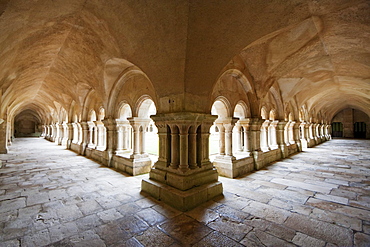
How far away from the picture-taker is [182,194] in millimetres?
3012

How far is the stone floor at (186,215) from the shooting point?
7.07 ft

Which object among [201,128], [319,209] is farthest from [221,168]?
[319,209]

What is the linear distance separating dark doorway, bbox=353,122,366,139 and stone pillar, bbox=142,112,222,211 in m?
27.6

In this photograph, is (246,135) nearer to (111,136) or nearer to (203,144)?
(203,144)

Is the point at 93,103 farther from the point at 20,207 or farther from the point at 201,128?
the point at 201,128

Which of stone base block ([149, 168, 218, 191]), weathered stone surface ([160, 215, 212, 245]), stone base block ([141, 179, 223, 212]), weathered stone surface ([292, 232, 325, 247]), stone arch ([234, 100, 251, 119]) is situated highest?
stone arch ([234, 100, 251, 119])

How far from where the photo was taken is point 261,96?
6.02 m

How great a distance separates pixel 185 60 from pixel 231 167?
3137 millimetres

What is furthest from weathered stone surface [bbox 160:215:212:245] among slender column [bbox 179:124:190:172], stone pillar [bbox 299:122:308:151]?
stone pillar [bbox 299:122:308:151]

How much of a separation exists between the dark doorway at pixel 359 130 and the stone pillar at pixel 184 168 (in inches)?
1088

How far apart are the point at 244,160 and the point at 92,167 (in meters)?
5.07

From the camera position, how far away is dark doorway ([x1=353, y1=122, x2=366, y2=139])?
21.5 m

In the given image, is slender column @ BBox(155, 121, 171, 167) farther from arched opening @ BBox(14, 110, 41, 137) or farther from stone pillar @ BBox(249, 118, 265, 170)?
arched opening @ BBox(14, 110, 41, 137)

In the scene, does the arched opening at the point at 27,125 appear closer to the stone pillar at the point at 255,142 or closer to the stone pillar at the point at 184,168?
the stone pillar at the point at 184,168
